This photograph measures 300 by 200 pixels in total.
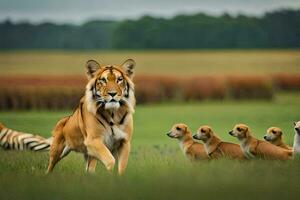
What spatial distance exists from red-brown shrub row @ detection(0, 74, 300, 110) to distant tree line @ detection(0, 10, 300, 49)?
0.51m

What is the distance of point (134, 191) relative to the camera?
19.8 ft

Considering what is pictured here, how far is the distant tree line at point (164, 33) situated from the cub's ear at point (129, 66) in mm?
2718

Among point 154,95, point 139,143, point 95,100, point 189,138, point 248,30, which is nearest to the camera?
point 95,100

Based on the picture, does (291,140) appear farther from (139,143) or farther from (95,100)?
(95,100)

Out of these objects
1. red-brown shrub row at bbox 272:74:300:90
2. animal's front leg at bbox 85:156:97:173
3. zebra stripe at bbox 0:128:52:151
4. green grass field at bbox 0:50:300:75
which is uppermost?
green grass field at bbox 0:50:300:75

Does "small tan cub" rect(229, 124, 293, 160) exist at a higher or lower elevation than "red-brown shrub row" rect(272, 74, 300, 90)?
lower

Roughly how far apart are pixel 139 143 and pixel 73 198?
2463 mm

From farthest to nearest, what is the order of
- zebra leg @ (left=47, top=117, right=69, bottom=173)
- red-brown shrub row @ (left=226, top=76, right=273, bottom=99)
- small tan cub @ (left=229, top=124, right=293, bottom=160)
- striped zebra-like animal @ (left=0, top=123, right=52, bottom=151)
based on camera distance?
red-brown shrub row @ (left=226, top=76, right=273, bottom=99) → striped zebra-like animal @ (left=0, top=123, right=52, bottom=151) → zebra leg @ (left=47, top=117, right=69, bottom=173) → small tan cub @ (left=229, top=124, right=293, bottom=160)

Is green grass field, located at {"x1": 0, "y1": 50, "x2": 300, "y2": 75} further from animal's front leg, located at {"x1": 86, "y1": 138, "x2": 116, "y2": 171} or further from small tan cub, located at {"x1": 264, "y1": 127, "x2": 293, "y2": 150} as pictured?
animal's front leg, located at {"x1": 86, "y1": 138, "x2": 116, "y2": 171}

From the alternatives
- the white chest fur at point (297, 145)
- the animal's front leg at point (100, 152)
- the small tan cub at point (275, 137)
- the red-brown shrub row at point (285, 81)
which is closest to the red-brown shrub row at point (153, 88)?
the red-brown shrub row at point (285, 81)

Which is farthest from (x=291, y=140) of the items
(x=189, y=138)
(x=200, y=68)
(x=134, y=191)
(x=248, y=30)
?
(x=200, y=68)

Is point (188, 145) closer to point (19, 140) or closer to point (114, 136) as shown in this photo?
point (114, 136)

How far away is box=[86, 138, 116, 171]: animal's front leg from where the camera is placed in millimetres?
6242

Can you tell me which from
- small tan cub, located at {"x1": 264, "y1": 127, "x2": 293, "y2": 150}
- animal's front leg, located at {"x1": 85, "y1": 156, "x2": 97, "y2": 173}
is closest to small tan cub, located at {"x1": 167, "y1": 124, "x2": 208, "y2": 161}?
small tan cub, located at {"x1": 264, "y1": 127, "x2": 293, "y2": 150}
